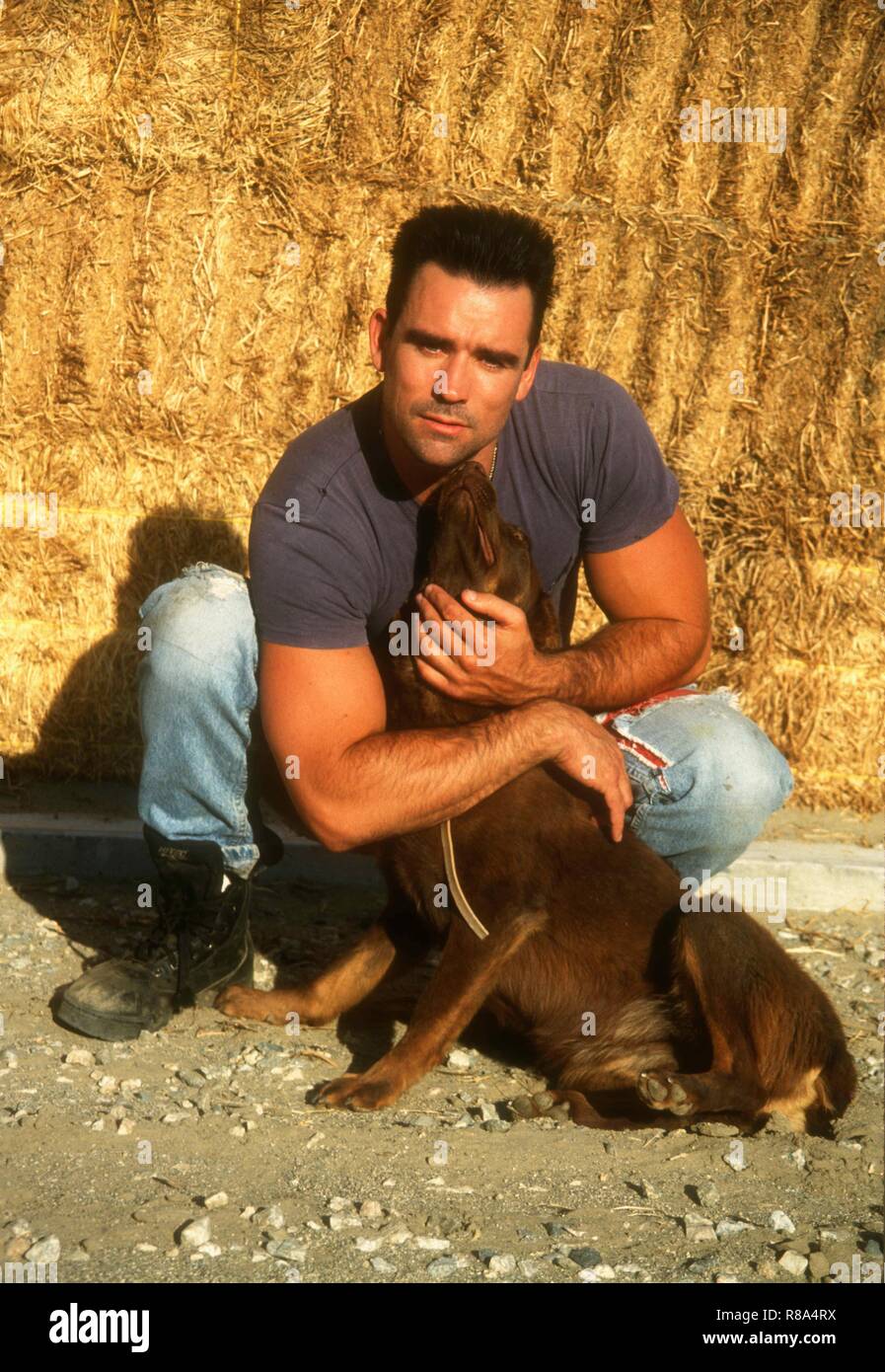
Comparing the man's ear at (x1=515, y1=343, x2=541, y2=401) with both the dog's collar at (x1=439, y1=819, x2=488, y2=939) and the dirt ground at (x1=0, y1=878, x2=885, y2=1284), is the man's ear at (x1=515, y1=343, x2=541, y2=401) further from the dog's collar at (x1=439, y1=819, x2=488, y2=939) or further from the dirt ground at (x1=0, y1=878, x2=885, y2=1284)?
the dirt ground at (x1=0, y1=878, x2=885, y2=1284)

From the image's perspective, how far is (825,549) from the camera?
16.6 ft

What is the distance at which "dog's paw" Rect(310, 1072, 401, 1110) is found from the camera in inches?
127

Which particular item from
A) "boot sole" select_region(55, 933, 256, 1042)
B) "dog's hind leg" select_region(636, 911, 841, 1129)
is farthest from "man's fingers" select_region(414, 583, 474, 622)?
"boot sole" select_region(55, 933, 256, 1042)

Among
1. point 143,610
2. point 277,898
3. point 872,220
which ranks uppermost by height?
point 872,220

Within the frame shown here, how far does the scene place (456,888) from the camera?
334 cm

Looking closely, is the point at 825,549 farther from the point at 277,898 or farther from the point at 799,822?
the point at 277,898

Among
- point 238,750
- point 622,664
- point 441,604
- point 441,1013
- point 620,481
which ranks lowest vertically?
point 441,1013

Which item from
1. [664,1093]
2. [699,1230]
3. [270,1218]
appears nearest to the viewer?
[270,1218]

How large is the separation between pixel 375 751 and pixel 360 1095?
769 mm

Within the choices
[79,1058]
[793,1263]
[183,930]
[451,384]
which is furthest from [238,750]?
[793,1263]

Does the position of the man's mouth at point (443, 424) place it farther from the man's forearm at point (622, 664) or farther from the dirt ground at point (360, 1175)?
the dirt ground at point (360, 1175)

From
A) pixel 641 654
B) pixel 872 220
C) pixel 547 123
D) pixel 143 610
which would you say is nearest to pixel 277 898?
pixel 143 610

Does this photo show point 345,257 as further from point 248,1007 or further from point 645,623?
point 248,1007

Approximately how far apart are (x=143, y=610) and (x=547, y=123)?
2.11 metres
